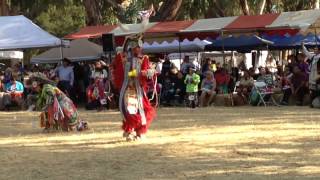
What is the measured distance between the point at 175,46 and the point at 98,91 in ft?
35.9

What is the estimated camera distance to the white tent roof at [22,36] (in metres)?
19.7

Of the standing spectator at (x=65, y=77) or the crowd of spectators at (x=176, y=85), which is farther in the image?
the standing spectator at (x=65, y=77)

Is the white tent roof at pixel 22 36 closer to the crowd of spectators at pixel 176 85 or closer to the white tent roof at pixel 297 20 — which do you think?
the crowd of spectators at pixel 176 85

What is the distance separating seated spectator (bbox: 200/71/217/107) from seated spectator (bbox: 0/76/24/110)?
5599 millimetres

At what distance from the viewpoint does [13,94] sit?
19.9 meters

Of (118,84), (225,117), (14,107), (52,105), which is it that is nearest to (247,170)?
(118,84)

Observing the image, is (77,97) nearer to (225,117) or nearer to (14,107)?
(14,107)

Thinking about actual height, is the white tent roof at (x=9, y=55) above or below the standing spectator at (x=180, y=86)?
above

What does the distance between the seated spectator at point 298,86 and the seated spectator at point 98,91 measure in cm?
505

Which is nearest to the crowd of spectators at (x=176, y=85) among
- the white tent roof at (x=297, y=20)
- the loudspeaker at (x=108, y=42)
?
the loudspeaker at (x=108, y=42)

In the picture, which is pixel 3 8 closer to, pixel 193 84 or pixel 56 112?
pixel 193 84

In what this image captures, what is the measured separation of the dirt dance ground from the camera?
750 cm

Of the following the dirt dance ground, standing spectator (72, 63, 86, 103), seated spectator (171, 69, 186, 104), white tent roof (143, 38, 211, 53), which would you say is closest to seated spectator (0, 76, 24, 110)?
standing spectator (72, 63, 86, 103)

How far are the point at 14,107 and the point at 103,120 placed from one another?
655cm
